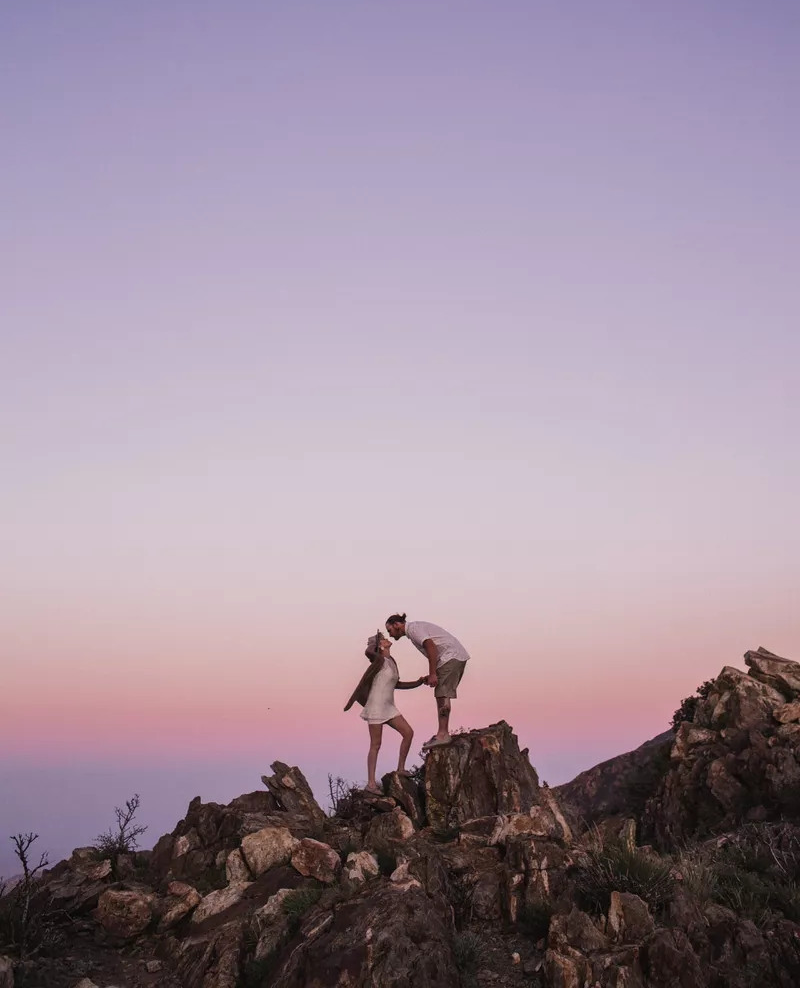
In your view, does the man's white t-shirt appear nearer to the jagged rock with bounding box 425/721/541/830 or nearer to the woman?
the woman

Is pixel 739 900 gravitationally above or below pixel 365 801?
below

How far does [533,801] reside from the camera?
18734 mm

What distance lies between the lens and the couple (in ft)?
60.8

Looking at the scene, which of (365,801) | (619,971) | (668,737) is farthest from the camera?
(668,737)

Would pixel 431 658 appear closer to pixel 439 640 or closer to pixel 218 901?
pixel 439 640

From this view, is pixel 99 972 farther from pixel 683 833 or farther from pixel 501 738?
pixel 683 833

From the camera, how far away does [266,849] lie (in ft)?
52.9

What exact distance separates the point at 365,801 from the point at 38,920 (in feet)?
22.6

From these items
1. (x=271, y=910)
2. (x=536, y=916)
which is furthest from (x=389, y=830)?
(x=536, y=916)

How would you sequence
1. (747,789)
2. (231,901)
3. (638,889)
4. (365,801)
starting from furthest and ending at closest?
(747,789), (365,801), (231,901), (638,889)

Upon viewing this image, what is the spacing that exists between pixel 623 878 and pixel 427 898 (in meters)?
3.28

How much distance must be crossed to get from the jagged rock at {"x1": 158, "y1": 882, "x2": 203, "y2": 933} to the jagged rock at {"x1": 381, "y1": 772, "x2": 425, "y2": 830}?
4.68 meters

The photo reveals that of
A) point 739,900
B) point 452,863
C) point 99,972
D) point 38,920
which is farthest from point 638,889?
point 38,920

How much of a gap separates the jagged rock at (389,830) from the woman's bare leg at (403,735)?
5.81 ft
